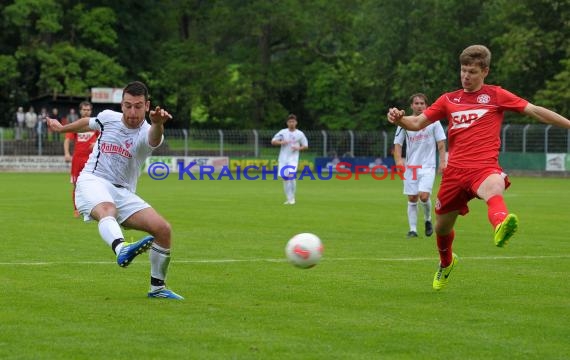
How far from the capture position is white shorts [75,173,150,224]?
9.42 m

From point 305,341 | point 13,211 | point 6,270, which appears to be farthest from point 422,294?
point 13,211

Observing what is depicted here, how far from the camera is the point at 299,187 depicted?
37312 millimetres

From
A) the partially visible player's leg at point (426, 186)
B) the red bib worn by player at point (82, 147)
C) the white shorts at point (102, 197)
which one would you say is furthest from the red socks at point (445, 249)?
the red bib worn by player at point (82, 147)

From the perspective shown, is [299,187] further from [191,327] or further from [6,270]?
[191,327]

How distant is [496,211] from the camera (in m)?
9.15

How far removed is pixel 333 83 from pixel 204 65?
27.6ft

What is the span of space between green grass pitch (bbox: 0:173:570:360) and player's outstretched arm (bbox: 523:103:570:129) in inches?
63.0

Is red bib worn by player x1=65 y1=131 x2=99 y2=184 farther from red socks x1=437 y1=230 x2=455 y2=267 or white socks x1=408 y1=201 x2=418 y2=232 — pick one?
red socks x1=437 y1=230 x2=455 y2=267

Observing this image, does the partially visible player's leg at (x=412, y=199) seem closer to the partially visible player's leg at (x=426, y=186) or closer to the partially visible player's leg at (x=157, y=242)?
the partially visible player's leg at (x=426, y=186)

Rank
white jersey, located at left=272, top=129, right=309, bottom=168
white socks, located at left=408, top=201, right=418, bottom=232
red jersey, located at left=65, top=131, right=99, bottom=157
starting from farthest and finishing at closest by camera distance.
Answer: white jersey, located at left=272, top=129, right=309, bottom=168
red jersey, located at left=65, top=131, right=99, bottom=157
white socks, located at left=408, top=201, right=418, bottom=232

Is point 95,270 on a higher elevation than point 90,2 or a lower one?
lower

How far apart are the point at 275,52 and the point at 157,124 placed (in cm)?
6155
